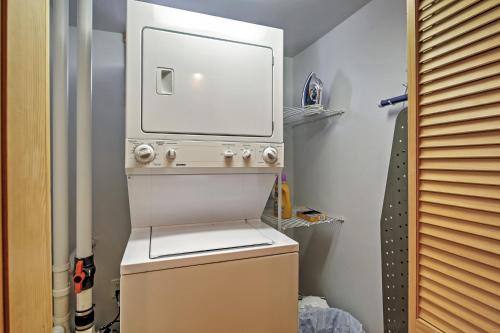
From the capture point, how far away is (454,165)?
2.72ft

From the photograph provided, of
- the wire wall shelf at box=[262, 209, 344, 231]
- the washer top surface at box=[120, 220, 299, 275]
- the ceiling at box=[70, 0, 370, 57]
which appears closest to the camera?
the washer top surface at box=[120, 220, 299, 275]

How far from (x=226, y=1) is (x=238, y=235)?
1.83 metres

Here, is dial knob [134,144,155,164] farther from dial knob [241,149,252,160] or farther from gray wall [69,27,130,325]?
gray wall [69,27,130,325]

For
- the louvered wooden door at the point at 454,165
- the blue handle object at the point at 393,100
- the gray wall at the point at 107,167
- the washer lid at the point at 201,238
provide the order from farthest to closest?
the gray wall at the point at 107,167 < the blue handle object at the point at 393,100 < the washer lid at the point at 201,238 < the louvered wooden door at the point at 454,165

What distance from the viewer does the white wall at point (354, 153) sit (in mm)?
1785

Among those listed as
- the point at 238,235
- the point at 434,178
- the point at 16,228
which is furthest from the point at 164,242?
the point at 434,178

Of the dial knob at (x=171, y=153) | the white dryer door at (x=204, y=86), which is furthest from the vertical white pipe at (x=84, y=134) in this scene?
the dial knob at (x=171, y=153)

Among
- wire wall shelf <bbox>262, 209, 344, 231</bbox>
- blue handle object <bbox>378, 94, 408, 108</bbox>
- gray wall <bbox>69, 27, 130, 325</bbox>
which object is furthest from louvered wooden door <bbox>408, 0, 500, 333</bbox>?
gray wall <bbox>69, 27, 130, 325</bbox>

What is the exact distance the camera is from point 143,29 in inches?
54.5

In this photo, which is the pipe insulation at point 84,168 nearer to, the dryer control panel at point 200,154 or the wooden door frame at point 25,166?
the dryer control panel at point 200,154

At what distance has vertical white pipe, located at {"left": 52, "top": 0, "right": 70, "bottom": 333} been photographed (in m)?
1.45

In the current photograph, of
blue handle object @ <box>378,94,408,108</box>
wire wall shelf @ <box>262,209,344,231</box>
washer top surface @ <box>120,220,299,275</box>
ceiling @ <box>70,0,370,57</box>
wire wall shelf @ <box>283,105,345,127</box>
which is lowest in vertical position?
wire wall shelf @ <box>262,209,344,231</box>

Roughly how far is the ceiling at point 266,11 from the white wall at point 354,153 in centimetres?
16

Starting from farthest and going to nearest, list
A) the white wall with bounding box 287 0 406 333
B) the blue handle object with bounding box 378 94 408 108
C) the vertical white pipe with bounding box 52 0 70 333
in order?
the white wall with bounding box 287 0 406 333
the blue handle object with bounding box 378 94 408 108
the vertical white pipe with bounding box 52 0 70 333
